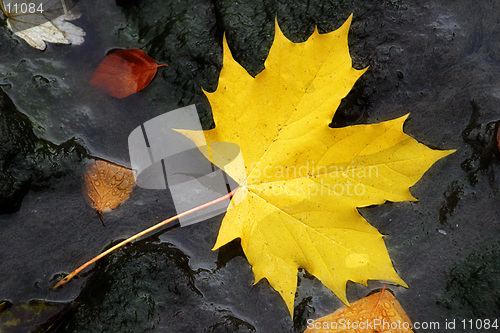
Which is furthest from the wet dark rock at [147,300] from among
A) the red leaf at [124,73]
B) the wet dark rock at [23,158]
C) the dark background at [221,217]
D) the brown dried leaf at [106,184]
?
the red leaf at [124,73]

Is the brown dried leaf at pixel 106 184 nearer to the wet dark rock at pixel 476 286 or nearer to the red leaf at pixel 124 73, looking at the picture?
the red leaf at pixel 124 73

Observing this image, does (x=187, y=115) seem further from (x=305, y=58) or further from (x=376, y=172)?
(x=376, y=172)

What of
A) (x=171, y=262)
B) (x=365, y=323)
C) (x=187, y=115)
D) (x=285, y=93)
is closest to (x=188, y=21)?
(x=187, y=115)
